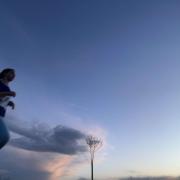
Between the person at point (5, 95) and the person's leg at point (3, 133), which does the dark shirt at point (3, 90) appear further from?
the person's leg at point (3, 133)

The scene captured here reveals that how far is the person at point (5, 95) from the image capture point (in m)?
5.91

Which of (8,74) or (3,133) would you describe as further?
(8,74)

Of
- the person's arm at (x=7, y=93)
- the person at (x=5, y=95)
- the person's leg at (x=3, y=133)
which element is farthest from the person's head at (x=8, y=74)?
the person's leg at (x=3, y=133)

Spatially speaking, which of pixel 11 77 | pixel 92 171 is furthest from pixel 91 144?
pixel 11 77

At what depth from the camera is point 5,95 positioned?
617 centimetres

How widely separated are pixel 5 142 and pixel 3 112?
0.54m

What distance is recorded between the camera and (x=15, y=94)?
6137mm

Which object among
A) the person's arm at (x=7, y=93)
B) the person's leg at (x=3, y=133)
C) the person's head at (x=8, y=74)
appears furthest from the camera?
the person's head at (x=8, y=74)

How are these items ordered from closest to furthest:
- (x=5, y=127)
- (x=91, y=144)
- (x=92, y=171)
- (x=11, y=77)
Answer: (x=5, y=127) < (x=11, y=77) < (x=92, y=171) < (x=91, y=144)

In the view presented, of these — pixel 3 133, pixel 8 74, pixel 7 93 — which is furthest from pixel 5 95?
pixel 3 133

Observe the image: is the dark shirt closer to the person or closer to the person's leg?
the person

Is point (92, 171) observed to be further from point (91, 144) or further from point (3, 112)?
point (3, 112)

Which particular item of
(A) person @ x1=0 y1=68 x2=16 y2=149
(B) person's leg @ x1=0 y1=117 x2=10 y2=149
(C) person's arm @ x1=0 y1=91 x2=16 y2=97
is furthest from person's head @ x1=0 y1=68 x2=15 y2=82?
(B) person's leg @ x1=0 y1=117 x2=10 y2=149

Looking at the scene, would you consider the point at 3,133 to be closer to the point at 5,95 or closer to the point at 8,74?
the point at 5,95
